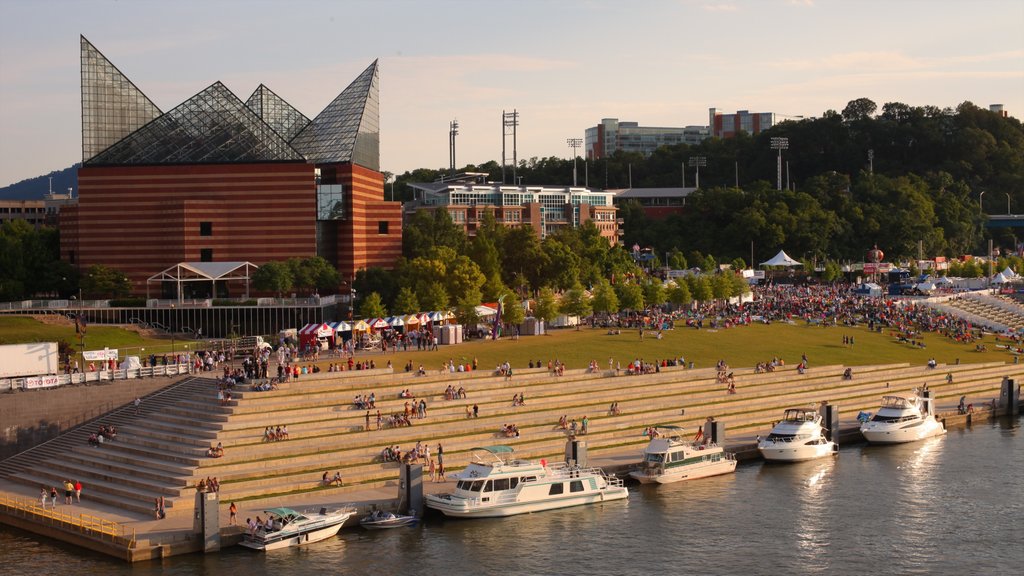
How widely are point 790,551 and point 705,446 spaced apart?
46.4 ft

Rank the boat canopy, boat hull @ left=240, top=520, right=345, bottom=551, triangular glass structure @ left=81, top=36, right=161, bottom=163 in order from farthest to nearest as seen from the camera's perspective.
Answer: triangular glass structure @ left=81, top=36, right=161, bottom=163
the boat canopy
boat hull @ left=240, top=520, right=345, bottom=551

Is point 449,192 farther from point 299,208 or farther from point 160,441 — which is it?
point 160,441

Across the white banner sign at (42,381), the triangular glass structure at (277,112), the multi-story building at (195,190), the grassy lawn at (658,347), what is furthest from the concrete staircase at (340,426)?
the triangular glass structure at (277,112)

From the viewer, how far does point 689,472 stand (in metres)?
61.9

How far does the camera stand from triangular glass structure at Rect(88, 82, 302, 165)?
107m

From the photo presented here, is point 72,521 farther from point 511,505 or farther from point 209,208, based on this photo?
point 209,208

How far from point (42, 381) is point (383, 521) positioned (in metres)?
21.8

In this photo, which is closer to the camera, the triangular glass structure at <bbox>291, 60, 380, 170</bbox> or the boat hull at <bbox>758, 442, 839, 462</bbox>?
the boat hull at <bbox>758, 442, 839, 462</bbox>

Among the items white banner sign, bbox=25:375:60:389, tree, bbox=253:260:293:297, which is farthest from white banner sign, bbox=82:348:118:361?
tree, bbox=253:260:293:297

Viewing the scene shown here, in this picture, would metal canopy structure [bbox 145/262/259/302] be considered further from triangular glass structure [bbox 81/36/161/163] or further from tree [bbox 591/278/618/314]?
tree [bbox 591/278/618/314]

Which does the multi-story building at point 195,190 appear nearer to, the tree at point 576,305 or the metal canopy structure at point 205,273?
the metal canopy structure at point 205,273

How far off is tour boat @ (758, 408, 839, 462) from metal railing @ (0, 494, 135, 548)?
34.4m

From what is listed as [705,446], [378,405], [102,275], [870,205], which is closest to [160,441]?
[378,405]

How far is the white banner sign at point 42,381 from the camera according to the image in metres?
62.0
